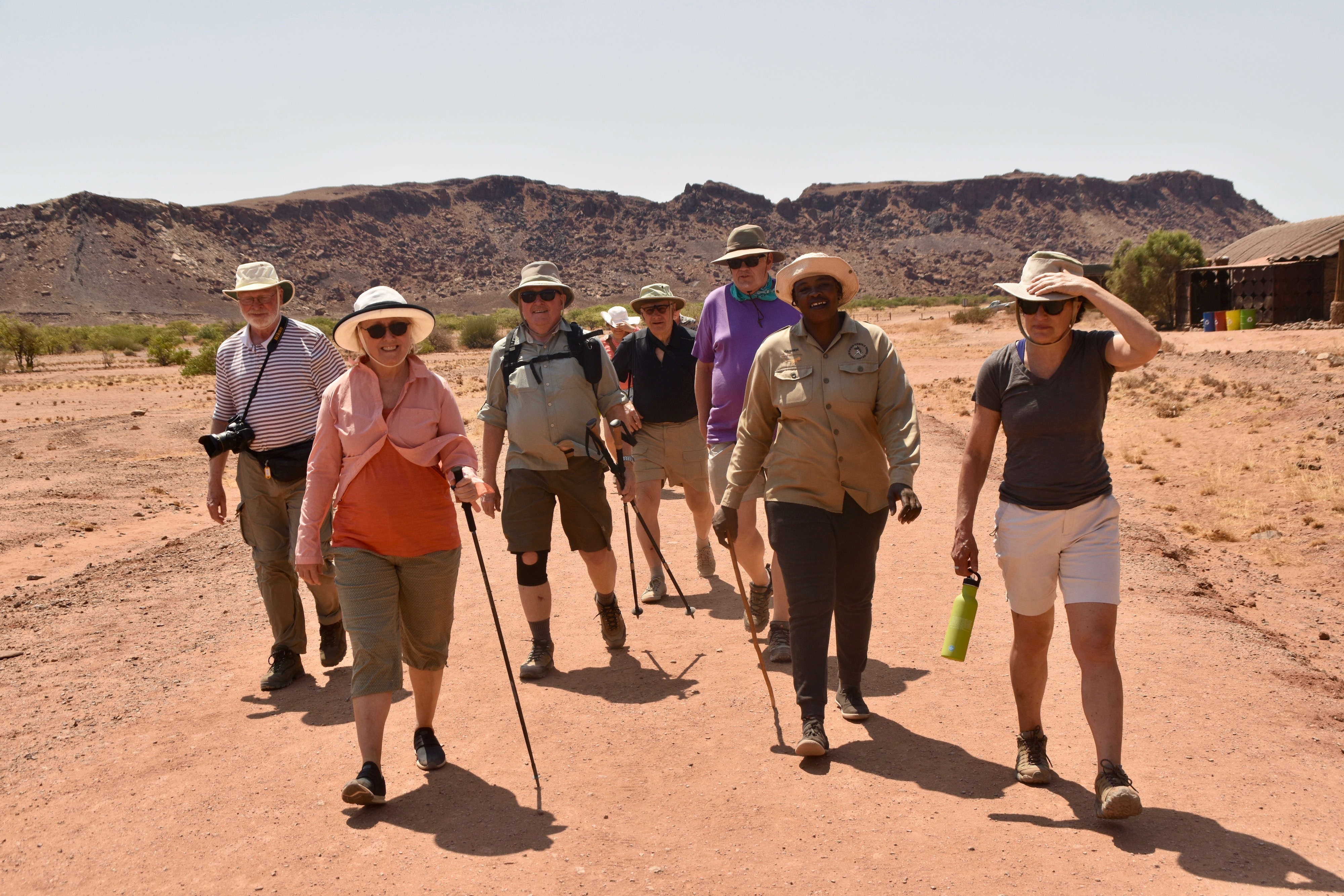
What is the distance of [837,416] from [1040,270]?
3.32 feet

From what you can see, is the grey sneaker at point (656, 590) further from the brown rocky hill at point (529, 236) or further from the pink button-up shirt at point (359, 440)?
the brown rocky hill at point (529, 236)

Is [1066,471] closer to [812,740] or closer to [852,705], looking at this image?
[812,740]

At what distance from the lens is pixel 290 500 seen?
6.02 m

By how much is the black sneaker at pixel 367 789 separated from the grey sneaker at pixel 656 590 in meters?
3.34

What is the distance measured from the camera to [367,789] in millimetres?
4328

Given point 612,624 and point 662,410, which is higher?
point 662,410

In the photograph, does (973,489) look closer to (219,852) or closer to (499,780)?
(499,780)

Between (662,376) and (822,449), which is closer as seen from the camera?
(822,449)

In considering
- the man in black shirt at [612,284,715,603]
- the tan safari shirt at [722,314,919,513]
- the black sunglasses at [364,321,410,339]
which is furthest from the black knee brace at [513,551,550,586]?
the black sunglasses at [364,321,410,339]

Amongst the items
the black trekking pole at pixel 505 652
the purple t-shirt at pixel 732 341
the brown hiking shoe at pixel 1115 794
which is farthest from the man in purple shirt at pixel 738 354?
the brown hiking shoe at pixel 1115 794

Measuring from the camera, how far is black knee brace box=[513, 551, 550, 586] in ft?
20.0

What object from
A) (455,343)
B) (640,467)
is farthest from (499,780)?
(455,343)

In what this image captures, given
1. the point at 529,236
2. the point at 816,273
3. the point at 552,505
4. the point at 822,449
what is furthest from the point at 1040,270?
the point at 529,236

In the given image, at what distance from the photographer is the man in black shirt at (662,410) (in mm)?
Answer: 7512
